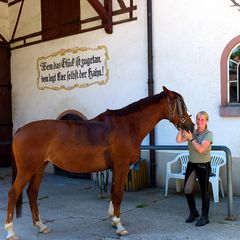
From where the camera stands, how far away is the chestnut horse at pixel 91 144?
14.4ft

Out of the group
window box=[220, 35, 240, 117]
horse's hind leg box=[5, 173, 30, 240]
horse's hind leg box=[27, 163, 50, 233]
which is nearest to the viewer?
horse's hind leg box=[5, 173, 30, 240]

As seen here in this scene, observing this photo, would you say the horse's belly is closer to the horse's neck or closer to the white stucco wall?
the horse's neck

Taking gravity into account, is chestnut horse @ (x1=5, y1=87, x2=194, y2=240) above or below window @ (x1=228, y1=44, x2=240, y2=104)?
below

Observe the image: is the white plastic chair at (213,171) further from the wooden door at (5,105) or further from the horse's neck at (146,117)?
the wooden door at (5,105)

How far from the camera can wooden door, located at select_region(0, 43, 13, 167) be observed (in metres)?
11.0

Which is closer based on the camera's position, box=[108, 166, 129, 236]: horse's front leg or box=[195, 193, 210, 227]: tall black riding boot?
box=[108, 166, 129, 236]: horse's front leg

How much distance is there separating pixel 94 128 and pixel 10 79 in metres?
7.27

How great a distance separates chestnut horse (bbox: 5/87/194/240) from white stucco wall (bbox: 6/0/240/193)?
7.76ft

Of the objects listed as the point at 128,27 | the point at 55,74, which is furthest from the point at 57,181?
the point at 128,27

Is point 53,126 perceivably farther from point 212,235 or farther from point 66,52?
point 66,52

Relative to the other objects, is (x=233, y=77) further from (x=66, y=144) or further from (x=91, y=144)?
(x=66, y=144)

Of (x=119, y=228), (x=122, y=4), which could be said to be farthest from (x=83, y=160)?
(x=122, y=4)

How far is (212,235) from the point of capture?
4.51 m

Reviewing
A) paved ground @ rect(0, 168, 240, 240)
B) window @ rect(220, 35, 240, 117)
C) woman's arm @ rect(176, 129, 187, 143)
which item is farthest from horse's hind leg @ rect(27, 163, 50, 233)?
window @ rect(220, 35, 240, 117)
